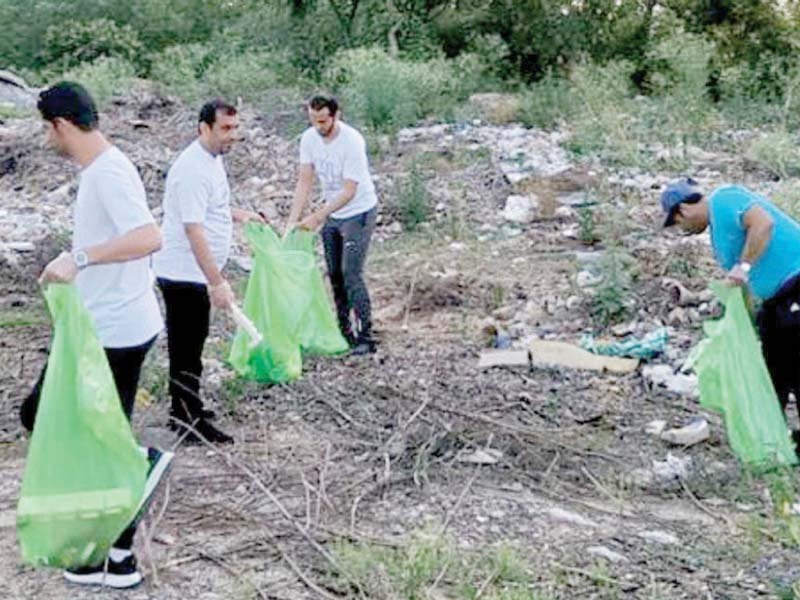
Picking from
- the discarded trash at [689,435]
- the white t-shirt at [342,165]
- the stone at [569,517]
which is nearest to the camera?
the stone at [569,517]

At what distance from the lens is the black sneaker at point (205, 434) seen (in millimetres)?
4723

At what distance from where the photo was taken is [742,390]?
4.35 metres

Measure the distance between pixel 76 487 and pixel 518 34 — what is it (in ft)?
54.3

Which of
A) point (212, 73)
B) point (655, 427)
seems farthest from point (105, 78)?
point (655, 427)

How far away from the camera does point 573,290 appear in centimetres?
711

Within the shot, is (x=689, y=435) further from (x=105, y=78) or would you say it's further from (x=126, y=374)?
(x=105, y=78)

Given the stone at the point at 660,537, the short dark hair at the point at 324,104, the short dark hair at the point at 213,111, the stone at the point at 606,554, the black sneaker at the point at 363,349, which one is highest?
the short dark hair at the point at 213,111

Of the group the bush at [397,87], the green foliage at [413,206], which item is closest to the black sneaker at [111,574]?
the green foliage at [413,206]

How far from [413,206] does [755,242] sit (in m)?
5.25

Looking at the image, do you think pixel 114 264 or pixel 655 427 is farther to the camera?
pixel 655 427

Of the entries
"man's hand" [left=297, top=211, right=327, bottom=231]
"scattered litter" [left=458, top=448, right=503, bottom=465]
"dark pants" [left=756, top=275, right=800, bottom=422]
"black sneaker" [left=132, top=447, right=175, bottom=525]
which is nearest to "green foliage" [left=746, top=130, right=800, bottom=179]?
"man's hand" [left=297, top=211, right=327, bottom=231]

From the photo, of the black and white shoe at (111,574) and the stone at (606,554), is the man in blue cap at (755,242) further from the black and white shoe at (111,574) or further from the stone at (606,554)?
the black and white shoe at (111,574)

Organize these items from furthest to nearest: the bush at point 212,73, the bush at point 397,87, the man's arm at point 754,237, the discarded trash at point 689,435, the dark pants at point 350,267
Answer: the bush at point 212,73 < the bush at point 397,87 < the dark pants at point 350,267 < the discarded trash at point 689,435 < the man's arm at point 754,237

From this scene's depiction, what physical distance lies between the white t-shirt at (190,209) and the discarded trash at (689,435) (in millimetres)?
1978
